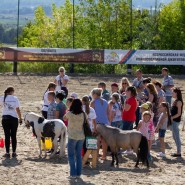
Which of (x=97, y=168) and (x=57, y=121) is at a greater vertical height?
(x=57, y=121)

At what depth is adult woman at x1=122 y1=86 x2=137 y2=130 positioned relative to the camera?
13852mm

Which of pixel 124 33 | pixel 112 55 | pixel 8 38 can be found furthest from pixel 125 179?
pixel 8 38

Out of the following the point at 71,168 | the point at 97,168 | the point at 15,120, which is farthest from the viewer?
the point at 15,120

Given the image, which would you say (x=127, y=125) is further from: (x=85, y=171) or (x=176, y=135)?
(x=85, y=171)

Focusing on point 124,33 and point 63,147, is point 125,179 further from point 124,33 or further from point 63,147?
point 124,33

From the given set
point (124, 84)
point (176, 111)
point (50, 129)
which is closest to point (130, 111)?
point (176, 111)

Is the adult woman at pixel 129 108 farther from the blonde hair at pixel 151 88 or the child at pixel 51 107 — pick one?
the child at pixel 51 107

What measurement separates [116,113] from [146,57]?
21.0 metres

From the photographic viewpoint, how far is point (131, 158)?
1388 cm

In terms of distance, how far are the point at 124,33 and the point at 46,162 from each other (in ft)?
109

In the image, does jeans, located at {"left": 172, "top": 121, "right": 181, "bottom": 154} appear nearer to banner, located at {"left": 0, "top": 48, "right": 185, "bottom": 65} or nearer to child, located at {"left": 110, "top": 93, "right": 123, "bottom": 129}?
child, located at {"left": 110, "top": 93, "right": 123, "bottom": 129}

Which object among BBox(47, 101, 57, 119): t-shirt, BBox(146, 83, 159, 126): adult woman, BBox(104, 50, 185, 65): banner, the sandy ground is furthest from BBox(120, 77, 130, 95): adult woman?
BBox(104, 50, 185, 65): banner

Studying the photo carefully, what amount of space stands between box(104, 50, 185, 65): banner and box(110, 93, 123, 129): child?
66.7 feet

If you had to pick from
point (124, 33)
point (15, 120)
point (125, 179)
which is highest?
point (124, 33)
